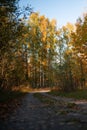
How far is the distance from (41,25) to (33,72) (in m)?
10.9

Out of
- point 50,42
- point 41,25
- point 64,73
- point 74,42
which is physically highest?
point 41,25

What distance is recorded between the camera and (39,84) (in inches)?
2254

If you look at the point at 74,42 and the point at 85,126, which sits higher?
the point at 74,42

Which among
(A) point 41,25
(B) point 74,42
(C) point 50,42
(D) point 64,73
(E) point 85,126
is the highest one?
(A) point 41,25

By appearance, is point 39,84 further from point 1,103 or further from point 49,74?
point 1,103

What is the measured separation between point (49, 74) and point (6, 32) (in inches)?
1612

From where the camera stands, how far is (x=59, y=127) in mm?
8148

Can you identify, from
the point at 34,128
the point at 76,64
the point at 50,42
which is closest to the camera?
the point at 34,128

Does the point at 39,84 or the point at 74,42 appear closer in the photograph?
the point at 74,42

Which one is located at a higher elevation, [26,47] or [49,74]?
[26,47]

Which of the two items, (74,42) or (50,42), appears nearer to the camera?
(74,42)

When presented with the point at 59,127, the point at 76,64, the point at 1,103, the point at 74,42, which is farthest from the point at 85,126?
the point at 76,64

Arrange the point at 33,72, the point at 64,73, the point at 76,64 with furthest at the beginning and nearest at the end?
1. the point at 33,72
2. the point at 76,64
3. the point at 64,73

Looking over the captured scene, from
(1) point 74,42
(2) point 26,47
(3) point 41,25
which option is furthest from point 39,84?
(1) point 74,42
